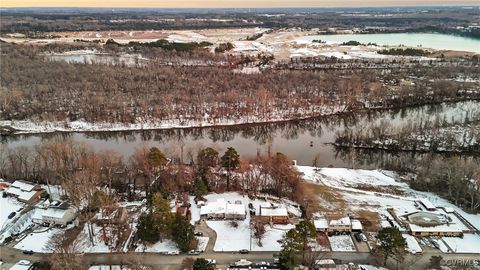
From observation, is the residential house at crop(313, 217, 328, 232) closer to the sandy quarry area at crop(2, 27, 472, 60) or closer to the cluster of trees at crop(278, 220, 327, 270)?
the cluster of trees at crop(278, 220, 327, 270)

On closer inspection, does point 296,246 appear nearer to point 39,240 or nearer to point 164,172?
point 164,172

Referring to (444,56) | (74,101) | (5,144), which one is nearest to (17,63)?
(74,101)

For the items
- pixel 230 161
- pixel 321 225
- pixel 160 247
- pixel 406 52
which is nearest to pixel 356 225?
pixel 321 225

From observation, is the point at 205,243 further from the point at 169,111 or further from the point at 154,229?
the point at 169,111

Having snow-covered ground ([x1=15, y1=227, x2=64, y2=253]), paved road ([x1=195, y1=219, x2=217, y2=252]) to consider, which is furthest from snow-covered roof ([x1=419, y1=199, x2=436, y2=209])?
snow-covered ground ([x1=15, y1=227, x2=64, y2=253])

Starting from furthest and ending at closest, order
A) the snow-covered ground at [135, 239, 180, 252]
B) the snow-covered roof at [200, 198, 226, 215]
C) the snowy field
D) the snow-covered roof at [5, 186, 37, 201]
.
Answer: the snow-covered roof at [5, 186, 37, 201], the snowy field, the snow-covered roof at [200, 198, 226, 215], the snow-covered ground at [135, 239, 180, 252]

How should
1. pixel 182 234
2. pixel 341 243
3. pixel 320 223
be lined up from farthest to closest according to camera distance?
pixel 320 223
pixel 341 243
pixel 182 234
